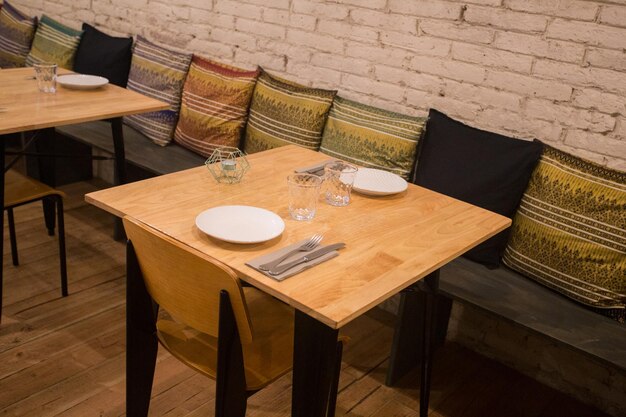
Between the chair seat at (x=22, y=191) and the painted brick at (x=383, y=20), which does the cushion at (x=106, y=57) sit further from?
the painted brick at (x=383, y=20)

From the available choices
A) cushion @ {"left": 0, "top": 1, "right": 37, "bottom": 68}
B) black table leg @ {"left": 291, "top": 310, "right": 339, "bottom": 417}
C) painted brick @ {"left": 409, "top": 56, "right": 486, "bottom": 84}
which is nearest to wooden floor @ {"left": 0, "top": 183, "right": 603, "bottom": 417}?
black table leg @ {"left": 291, "top": 310, "right": 339, "bottom": 417}

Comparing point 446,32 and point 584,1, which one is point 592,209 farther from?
point 446,32

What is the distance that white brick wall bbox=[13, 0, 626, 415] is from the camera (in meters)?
2.51

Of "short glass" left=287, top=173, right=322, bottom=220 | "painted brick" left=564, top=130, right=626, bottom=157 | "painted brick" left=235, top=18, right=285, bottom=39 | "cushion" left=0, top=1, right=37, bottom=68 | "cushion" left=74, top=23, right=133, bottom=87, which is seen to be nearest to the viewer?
"short glass" left=287, top=173, right=322, bottom=220

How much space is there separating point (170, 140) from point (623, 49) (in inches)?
89.1

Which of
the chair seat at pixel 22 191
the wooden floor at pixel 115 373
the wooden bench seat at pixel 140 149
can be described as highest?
the wooden bench seat at pixel 140 149

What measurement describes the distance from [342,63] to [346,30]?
156 millimetres

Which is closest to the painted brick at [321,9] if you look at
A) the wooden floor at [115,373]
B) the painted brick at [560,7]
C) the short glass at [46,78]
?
the painted brick at [560,7]

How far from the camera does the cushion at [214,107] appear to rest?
135 inches

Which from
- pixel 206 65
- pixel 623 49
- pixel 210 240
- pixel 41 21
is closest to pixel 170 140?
pixel 206 65

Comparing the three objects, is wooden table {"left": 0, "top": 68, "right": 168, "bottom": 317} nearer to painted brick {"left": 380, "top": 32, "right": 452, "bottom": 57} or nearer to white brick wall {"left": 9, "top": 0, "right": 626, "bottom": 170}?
white brick wall {"left": 9, "top": 0, "right": 626, "bottom": 170}

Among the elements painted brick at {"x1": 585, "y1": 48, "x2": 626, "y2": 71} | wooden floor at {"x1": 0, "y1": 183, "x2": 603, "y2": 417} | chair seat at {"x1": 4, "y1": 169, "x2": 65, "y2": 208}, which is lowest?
wooden floor at {"x1": 0, "y1": 183, "x2": 603, "y2": 417}

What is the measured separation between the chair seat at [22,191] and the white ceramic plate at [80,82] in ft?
1.61

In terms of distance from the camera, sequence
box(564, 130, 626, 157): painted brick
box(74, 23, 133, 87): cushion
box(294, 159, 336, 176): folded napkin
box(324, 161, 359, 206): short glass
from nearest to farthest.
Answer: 1. box(324, 161, 359, 206): short glass
2. box(294, 159, 336, 176): folded napkin
3. box(564, 130, 626, 157): painted brick
4. box(74, 23, 133, 87): cushion
